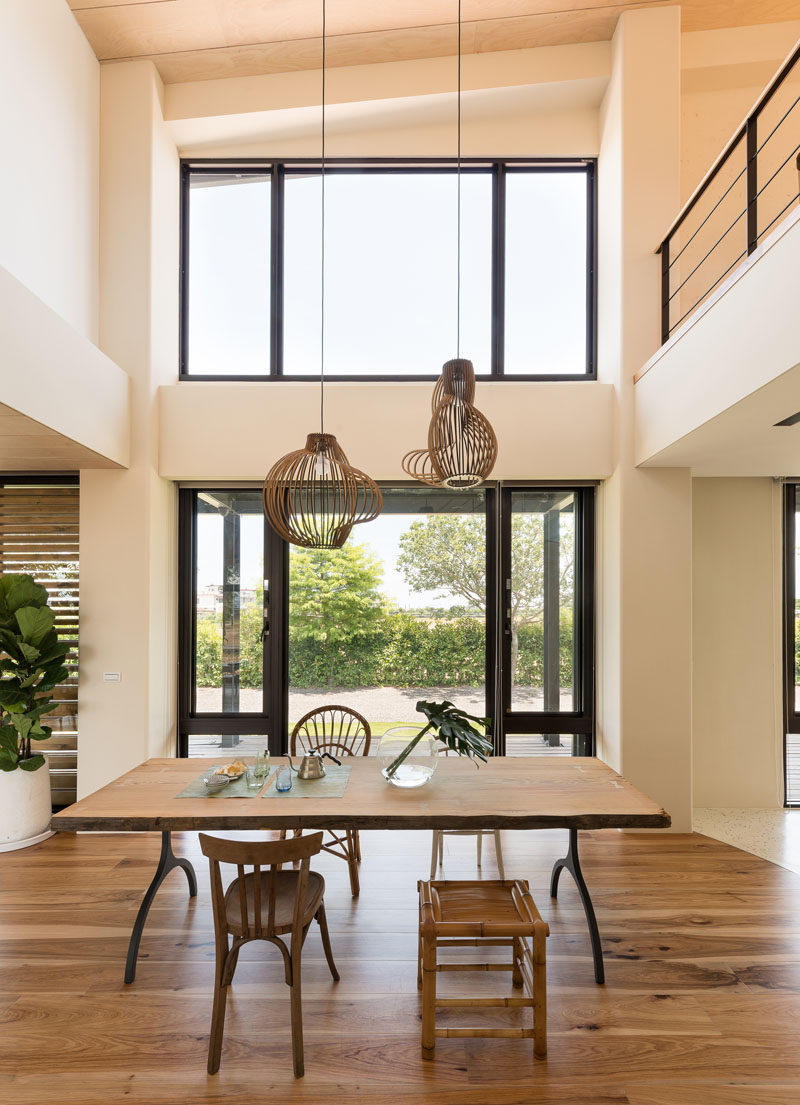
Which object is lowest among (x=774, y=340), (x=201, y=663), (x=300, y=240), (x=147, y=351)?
(x=201, y=663)

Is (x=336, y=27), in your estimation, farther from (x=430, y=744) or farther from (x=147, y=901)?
(x=147, y=901)

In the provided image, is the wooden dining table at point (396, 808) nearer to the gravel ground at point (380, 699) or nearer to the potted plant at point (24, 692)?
the potted plant at point (24, 692)

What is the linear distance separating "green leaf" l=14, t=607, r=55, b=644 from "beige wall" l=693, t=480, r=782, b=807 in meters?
4.52

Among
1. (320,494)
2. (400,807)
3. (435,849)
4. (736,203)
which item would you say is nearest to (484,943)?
(400,807)

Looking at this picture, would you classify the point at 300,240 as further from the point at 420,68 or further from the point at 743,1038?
the point at 743,1038

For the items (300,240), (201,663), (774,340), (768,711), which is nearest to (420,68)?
(300,240)

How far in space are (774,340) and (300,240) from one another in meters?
3.68

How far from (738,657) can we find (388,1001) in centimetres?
364

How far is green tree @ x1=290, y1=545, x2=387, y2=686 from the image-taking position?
194 inches

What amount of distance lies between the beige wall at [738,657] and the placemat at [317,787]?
3115 mm

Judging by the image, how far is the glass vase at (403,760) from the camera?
9.57 ft

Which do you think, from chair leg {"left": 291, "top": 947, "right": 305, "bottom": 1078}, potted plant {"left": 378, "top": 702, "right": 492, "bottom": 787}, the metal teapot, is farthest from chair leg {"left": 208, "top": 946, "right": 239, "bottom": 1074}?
potted plant {"left": 378, "top": 702, "right": 492, "bottom": 787}

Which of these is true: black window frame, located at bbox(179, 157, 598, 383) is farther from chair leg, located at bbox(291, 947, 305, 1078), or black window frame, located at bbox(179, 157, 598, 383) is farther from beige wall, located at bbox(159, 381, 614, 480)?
chair leg, located at bbox(291, 947, 305, 1078)

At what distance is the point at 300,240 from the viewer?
16.4 ft
